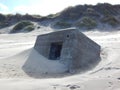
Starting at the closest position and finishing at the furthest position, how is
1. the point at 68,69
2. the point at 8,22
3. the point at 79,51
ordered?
1. the point at 68,69
2. the point at 79,51
3. the point at 8,22

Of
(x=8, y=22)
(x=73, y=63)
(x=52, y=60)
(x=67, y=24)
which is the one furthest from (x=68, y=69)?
(x=8, y=22)

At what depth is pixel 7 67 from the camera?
878 cm

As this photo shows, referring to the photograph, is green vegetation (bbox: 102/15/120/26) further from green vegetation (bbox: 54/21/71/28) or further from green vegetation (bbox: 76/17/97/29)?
green vegetation (bbox: 54/21/71/28)

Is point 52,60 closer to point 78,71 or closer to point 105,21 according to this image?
point 78,71

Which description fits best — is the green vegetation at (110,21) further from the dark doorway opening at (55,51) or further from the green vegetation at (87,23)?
the dark doorway opening at (55,51)

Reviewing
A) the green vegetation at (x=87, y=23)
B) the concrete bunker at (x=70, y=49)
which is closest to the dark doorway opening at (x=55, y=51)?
the concrete bunker at (x=70, y=49)

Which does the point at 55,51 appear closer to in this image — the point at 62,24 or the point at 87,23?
the point at 87,23

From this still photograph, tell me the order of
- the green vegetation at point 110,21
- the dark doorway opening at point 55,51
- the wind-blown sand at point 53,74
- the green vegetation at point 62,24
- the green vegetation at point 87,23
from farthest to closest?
the green vegetation at point 62,24 → the green vegetation at point 110,21 → the green vegetation at point 87,23 → the dark doorway opening at point 55,51 → the wind-blown sand at point 53,74

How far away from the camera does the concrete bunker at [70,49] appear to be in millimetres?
8656

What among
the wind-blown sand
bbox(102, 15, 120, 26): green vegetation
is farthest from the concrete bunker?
bbox(102, 15, 120, 26): green vegetation

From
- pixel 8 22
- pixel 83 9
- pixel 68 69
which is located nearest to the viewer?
pixel 68 69

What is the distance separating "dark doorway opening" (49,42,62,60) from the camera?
9367 mm

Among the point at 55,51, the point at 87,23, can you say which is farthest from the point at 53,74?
the point at 87,23

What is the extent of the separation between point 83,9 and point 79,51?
16.5 m
